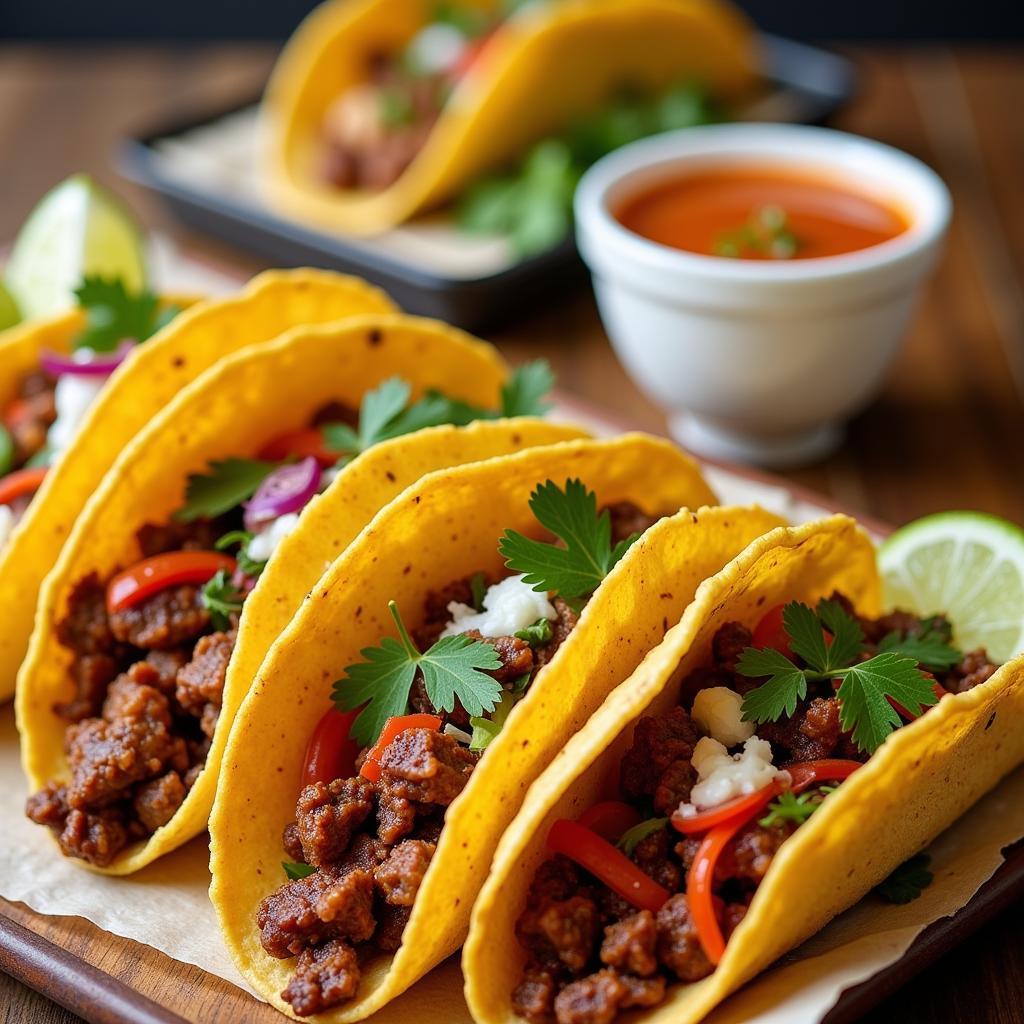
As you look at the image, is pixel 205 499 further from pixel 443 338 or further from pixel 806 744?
pixel 806 744

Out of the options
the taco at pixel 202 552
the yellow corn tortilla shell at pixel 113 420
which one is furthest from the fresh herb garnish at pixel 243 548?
the yellow corn tortilla shell at pixel 113 420

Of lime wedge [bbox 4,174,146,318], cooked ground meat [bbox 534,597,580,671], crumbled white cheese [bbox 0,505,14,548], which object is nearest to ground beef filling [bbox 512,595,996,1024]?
cooked ground meat [bbox 534,597,580,671]

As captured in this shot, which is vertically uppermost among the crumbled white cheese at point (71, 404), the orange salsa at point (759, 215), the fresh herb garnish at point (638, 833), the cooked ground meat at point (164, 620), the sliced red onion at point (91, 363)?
the sliced red onion at point (91, 363)

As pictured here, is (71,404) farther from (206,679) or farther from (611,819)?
(611,819)

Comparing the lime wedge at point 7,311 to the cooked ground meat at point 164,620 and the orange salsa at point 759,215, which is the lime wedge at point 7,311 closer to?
the cooked ground meat at point 164,620

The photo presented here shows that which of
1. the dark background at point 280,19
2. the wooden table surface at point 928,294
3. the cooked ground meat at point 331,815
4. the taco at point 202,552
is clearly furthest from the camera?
the dark background at point 280,19

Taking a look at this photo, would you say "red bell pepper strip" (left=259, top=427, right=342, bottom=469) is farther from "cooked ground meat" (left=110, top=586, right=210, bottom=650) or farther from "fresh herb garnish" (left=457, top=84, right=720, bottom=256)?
"fresh herb garnish" (left=457, top=84, right=720, bottom=256)

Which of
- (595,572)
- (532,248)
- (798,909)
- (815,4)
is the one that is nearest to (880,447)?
(532,248)
